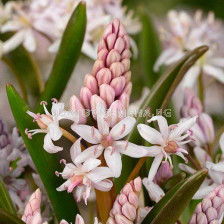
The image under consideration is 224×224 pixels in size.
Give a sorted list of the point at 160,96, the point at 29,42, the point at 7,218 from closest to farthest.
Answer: the point at 7,218 → the point at 160,96 → the point at 29,42

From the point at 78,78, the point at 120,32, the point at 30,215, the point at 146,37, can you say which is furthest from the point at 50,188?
the point at 78,78

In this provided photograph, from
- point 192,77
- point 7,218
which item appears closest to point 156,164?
point 7,218

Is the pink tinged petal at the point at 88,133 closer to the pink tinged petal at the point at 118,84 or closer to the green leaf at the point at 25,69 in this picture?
the pink tinged petal at the point at 118,84

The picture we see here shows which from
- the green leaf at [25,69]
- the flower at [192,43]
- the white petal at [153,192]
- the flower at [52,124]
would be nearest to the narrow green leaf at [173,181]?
the white petal at [153,192]

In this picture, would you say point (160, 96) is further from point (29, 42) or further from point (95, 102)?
point (29, 42)

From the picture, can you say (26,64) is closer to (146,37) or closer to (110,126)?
(146,37)

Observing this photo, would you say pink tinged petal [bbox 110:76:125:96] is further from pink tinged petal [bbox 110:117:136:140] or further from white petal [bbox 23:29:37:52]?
white petal [bbox 23:29:37:52]

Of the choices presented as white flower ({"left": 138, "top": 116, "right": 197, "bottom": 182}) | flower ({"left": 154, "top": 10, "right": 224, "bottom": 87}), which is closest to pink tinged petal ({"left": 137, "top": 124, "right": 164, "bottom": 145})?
white flower ({"left": 138, "top": 116, "right": 197, "bottom": 182})
